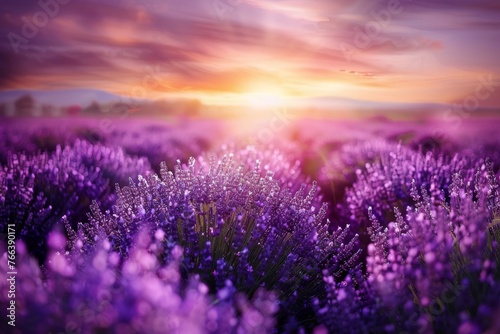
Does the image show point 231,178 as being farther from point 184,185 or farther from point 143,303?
point 143,303

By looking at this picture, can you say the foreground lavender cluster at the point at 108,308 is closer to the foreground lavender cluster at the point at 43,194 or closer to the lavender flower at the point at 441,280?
the lavender flower at the point at 441,280

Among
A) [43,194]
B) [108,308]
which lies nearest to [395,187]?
[43,194]

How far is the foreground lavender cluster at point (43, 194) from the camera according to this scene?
3449mm

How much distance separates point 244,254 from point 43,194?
2161 mm

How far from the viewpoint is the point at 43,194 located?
3908 millimetres

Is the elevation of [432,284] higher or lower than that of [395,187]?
lower

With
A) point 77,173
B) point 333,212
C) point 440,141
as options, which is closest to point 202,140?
point 440,141

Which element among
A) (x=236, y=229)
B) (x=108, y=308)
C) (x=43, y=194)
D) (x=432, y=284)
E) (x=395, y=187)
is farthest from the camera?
(x=395, y=187)

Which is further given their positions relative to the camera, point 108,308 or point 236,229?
point 236,229

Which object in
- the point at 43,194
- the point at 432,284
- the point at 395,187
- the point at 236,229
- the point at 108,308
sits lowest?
the point at 108,308

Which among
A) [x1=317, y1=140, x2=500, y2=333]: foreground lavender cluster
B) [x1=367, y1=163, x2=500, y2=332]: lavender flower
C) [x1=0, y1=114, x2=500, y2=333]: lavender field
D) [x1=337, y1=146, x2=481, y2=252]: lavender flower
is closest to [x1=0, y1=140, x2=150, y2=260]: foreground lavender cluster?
[x1=0, y1=114, x2=500, y2=333]: lavender field

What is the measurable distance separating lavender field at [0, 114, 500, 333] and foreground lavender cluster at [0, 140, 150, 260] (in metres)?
0.01

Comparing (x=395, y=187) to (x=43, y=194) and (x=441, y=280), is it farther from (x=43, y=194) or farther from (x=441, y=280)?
(x=43, y=194)

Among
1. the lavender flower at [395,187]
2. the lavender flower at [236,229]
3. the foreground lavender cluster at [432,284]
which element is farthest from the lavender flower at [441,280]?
the lavender flower at [395,187]
